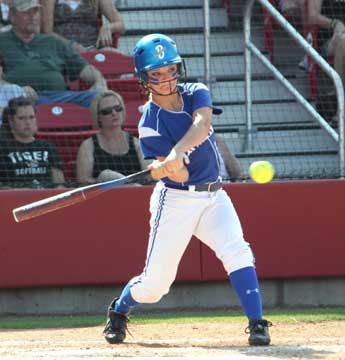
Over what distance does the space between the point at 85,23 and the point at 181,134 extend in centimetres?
461

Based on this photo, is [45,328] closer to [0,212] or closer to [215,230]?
[0,212]

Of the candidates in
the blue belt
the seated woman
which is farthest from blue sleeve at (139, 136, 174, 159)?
the seated woman

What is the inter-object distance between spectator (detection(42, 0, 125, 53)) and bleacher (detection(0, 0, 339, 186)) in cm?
25

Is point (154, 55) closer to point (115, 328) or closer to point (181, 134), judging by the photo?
point (181, 134)

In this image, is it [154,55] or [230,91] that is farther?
[230,91]

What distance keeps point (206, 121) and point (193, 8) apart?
5.12m

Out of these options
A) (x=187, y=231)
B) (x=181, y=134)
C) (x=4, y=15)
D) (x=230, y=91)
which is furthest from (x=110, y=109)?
(x=187, y=231)

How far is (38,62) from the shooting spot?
9.19 metres

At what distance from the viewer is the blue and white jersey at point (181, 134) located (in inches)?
221

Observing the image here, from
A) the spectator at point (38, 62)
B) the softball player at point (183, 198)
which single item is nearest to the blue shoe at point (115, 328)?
the softball player at point (183, 198)

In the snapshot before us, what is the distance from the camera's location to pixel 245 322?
7.12 m

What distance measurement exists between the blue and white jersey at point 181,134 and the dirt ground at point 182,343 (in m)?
0.98

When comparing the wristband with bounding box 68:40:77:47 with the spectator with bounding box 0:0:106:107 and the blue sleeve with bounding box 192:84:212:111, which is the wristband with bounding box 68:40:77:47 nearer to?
the spectator with bounding box 0:0:106:107

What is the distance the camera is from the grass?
7.31 meters
